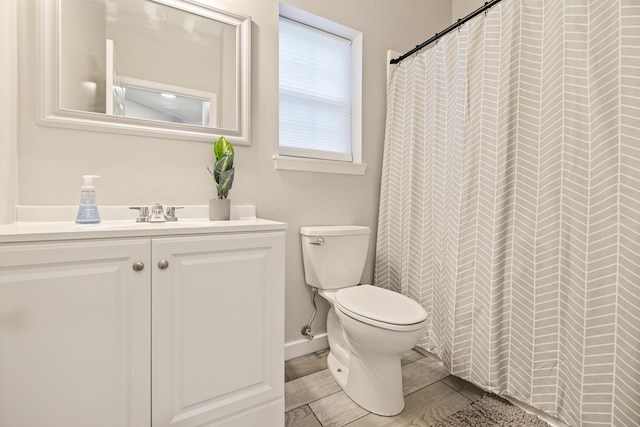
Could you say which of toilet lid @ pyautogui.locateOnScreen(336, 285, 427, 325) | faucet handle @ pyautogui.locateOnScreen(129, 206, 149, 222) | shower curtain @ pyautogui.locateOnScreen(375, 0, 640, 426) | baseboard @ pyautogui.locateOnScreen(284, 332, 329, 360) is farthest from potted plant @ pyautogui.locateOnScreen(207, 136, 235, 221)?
shower curtain @ pyautogui.locateOnScreen(375, 0, 640, 426)

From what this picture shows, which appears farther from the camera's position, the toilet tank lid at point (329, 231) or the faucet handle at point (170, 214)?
the toilet tank lid at point (329, 231)

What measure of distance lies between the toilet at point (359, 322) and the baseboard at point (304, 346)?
145 mm

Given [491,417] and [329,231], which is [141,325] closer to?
[329,231]

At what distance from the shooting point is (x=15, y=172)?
1.00m

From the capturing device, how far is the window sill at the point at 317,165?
1.50 m

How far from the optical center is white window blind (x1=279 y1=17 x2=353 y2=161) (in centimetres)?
167

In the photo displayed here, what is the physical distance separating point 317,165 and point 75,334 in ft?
4.12

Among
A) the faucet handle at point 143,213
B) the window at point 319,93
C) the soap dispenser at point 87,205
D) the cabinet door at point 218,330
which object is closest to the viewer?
the cabinet door at point 218,330

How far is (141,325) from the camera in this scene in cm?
82

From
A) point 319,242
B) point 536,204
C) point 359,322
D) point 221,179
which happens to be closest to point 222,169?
point 221,179

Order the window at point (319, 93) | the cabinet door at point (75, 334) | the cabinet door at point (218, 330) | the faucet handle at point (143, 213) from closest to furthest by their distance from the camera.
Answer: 1. the cabinet door at point (75, 334)
2. the cabinet door at point (218, 330)
3. the faucet handle at point (143, 213)
4. the window at point (319, 93)

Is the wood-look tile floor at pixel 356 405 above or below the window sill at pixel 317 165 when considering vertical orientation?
below

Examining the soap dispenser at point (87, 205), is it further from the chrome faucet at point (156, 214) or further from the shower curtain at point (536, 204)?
the shower curtain at point (536, 204)

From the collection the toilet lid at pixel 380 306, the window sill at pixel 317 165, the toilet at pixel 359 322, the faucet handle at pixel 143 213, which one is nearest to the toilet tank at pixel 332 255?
the toilet at pixel 359 322
